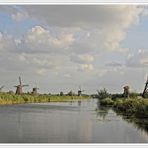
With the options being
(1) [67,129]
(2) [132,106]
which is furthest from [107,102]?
Result: (1) [67,129]

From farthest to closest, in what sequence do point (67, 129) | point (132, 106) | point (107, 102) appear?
point (107, 102), point (132, 106), point (67, 129)

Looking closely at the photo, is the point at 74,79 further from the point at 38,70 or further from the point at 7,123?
the point at 7,123

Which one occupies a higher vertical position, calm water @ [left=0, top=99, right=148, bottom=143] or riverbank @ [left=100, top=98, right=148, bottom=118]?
riverbank @ [left=100, top=98, right=148, bottom=118]

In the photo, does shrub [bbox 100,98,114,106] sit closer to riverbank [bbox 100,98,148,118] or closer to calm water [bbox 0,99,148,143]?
riverbank [bbox 100,98,148,118]

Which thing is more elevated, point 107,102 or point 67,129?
point 107,102

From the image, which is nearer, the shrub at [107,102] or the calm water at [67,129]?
the calm water at [67,129]

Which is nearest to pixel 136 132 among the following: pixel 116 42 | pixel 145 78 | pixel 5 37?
pixel 145 78

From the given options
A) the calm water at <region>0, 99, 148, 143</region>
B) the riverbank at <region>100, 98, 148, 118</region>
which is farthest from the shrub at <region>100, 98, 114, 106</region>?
the calm water at <region>0, 99, 148, 143</region>

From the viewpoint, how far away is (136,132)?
28.4 ft

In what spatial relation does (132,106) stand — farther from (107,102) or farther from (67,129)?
(67,129)

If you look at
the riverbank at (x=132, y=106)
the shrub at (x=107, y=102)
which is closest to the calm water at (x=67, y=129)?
the riverbank at (x=132, y=106)

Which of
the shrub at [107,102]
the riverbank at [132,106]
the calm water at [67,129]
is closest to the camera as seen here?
the calm water at [67,129]

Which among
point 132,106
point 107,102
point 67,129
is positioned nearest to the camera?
point 67,129

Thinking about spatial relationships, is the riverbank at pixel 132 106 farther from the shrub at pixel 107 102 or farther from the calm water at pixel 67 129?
the calm water at pixel 67 129
